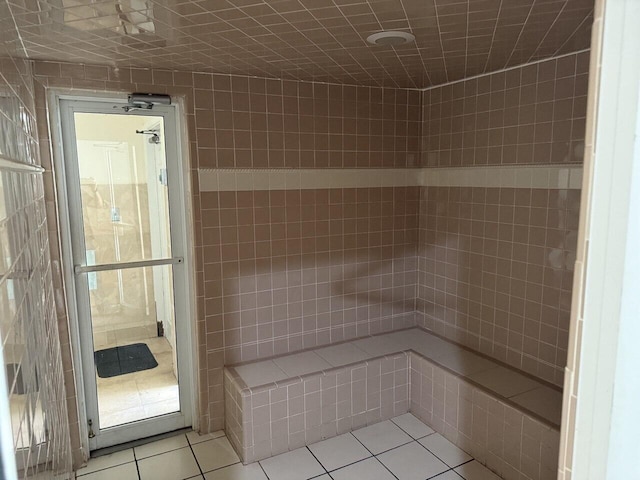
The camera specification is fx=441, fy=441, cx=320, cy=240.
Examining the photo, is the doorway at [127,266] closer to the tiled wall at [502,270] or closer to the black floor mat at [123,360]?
the black floor mat at [123,360]

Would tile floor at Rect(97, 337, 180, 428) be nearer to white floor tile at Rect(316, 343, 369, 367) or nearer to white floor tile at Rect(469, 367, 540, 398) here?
white floor tile at Rect(316, 343, 369, 367)

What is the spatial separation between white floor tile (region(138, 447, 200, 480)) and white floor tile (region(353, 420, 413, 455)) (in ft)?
3.09

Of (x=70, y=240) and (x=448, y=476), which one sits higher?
(x=70, y=240)

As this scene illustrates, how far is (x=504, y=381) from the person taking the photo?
7.91 ft

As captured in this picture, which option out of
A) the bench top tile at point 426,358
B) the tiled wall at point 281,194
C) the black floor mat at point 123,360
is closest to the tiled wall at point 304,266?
the tiled wall at point 281,194

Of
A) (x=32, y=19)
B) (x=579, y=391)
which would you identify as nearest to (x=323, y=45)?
(x=32, y=19)

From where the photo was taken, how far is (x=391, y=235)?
3049 millimetres

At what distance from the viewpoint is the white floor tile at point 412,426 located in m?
2.62

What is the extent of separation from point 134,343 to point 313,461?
3.99 feet

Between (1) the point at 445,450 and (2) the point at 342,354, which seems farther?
(2) the point at 342,354

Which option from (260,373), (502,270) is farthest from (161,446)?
(502,270)

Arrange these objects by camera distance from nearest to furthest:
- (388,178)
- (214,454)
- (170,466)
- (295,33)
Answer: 1. (295,33)
2. (170,466)
3. (214,454)
4. (388,178)

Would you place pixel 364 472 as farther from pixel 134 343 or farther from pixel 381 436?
pixel 134 343

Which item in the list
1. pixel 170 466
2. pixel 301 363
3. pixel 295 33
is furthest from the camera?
pixel 301 363
